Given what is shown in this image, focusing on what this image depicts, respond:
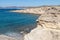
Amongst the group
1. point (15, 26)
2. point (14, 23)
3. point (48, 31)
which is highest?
point (48, 31)

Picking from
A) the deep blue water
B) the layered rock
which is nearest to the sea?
the deep blue water

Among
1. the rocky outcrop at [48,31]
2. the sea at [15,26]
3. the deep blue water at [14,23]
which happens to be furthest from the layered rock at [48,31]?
the deep blue water at [14,23]

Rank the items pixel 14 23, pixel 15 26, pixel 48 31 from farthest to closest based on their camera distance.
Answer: pixel 14 23
pixel 15 26
pixel 48 31

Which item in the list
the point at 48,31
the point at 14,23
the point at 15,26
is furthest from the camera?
the point at 14,23

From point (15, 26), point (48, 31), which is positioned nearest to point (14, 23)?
point (15, 26)

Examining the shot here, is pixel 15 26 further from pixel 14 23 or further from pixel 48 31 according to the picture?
pixel 48 31

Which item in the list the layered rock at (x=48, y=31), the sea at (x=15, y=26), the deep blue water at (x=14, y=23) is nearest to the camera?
the layered rock at (x=48, y=31)

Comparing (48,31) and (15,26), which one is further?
(15,26)

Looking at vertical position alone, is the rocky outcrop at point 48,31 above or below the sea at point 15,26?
above

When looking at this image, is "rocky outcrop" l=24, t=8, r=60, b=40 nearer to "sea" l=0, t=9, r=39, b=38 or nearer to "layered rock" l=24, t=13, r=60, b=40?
"layered rock" l=24, t=13, r=60, b=40

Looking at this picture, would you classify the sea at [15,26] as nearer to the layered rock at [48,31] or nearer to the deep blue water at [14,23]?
the deep blue water at [14,23]

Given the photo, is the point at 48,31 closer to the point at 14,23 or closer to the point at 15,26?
Answer: the point at 15,26

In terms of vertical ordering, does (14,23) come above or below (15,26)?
below

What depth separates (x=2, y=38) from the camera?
64.7 feet
